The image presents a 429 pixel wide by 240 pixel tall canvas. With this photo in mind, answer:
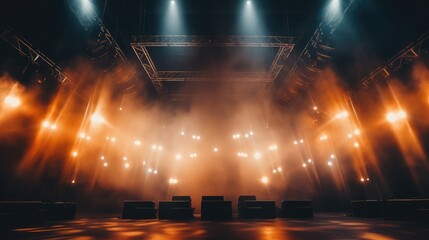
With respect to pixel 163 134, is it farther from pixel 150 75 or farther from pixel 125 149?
pixel 150 75

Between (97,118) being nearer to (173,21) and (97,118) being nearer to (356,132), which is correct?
(173,21)

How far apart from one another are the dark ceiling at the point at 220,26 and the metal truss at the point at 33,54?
14cm

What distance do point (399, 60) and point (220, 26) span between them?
5.96 m

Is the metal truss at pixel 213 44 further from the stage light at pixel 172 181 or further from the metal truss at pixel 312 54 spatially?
the stage light at pixel 172 181

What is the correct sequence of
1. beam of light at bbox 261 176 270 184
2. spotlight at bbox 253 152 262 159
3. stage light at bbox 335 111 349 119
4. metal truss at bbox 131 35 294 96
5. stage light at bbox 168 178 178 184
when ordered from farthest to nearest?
spotlight at bbox 253 152 262 159 → stage light at bbox 168 178 178 184 → beam of light at bbox 261 176 270 184 → stage light at bbox 335 111 349 119 → metal truss at bbox 131 35 294 96

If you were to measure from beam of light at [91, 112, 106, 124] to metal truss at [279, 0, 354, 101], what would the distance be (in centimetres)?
902

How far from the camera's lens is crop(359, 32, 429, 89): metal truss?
18.7 feet

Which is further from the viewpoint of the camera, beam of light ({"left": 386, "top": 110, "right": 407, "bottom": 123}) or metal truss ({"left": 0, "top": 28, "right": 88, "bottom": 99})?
beam of light ({"left": 386, "top": 110, "right": 407, "bottom": 123})

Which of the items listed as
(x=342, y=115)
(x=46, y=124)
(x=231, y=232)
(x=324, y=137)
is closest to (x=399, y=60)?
(x=342, y=115)

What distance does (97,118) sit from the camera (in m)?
10.4

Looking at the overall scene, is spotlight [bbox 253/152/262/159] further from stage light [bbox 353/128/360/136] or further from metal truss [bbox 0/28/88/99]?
metal truss [bbox 0/28/88/99]

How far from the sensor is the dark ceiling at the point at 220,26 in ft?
17.7

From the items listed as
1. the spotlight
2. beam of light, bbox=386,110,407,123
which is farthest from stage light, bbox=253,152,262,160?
beam of light, bbox=386,110,407,123

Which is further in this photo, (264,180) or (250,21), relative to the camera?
(264,180)
